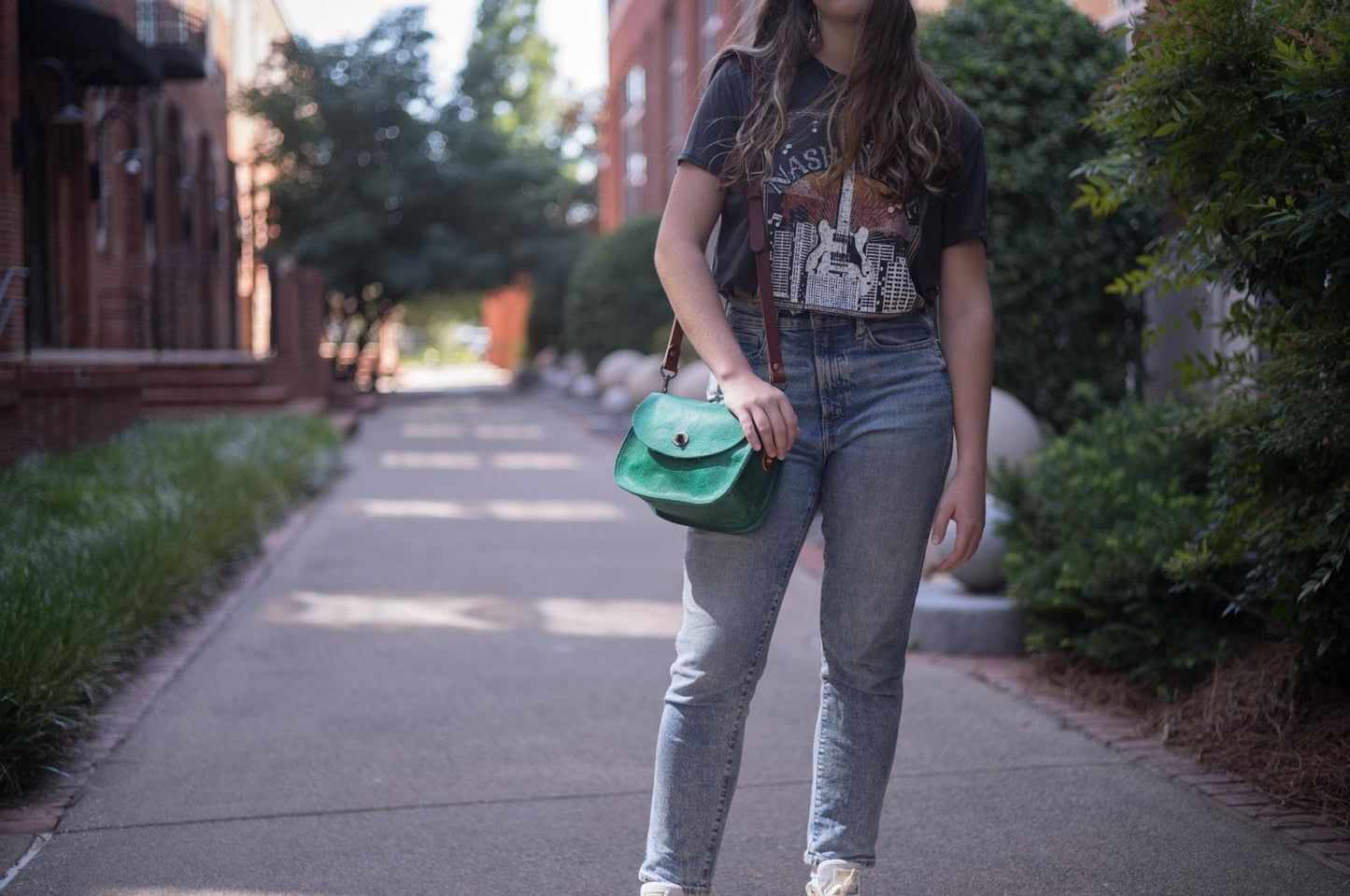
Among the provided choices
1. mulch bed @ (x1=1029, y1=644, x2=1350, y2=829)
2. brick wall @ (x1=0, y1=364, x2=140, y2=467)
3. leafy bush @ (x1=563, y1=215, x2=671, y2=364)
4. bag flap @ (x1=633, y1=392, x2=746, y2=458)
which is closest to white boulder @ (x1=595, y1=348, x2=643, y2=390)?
leafy bush @ (x1=563, y1=215, x2=671, y2=364)

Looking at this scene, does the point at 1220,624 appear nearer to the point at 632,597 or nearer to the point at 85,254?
the point at 632,597

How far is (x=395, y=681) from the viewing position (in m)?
5.05

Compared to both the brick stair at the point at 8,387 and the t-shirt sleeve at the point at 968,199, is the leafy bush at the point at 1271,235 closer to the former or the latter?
the t-shirt sleeve at the point at 968,199

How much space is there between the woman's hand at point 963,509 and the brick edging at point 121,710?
7.90 feet

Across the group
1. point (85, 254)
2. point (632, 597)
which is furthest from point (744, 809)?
point (85, 254)

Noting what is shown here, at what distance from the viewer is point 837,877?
246 centimetres

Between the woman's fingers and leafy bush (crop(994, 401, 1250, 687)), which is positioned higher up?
the woman's fingers

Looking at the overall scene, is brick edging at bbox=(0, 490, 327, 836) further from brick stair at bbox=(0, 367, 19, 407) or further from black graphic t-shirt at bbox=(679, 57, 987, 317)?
black graphic t-shirt at bbox=(679, 57, 987, 317)

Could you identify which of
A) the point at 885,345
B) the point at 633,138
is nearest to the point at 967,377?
the point at 885,345

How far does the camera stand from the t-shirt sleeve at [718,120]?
2369mm

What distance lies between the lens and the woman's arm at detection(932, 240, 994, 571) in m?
2.47

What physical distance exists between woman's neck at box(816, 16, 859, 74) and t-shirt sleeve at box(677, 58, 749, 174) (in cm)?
16

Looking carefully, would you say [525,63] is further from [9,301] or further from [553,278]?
[9,301]

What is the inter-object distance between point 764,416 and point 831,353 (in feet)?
0.80
